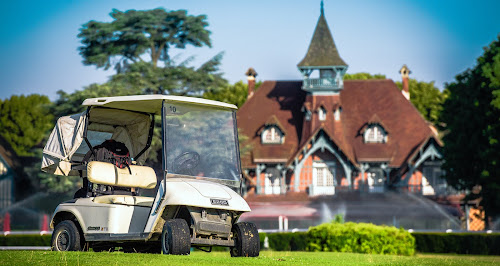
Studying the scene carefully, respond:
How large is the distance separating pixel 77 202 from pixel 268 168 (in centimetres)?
4924

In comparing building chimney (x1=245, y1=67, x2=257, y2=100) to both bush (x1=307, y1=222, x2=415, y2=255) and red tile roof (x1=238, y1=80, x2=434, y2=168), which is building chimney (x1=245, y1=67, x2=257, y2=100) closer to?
red tile roof (x1=238, y1=80, x2=434, y2=168)

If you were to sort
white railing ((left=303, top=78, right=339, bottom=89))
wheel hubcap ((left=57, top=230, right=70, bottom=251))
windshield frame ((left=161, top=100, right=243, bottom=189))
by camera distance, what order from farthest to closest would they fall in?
white railing ((left=303, top=78, right=339, bottom=89)) → wheel hubcap ((left=57, top=230, right=70, bottom=251)) → windshield frame ((left=161, top=100, right=243, bottom=189))

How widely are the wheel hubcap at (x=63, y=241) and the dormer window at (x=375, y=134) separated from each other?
4979 centimetres

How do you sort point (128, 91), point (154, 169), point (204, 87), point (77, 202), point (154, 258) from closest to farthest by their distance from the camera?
point (154, 258) → point (77, 202) → point (154, 169) → point (128, 91) → point (204, 87)

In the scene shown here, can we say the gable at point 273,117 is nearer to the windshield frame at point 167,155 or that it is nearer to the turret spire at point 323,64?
the turret spire at point 323,64

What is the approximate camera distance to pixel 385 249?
87.4ft

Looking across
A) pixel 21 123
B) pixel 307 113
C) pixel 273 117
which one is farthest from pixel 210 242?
pixel 21 123

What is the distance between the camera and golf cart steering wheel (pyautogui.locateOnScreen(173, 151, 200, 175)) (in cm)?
1555

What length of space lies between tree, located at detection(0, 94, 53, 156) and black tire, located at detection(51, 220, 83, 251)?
7452cm

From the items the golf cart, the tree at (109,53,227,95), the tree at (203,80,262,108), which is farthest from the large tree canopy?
the golf cart

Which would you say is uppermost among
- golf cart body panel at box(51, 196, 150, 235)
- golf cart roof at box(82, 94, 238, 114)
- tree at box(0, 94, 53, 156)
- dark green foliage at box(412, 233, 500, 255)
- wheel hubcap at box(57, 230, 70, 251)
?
tree at box(0, 94, 53, 156)

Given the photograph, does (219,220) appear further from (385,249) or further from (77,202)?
(385,249)

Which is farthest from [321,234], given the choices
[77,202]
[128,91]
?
[128,91]

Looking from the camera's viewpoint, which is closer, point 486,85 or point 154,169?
point 154,169
